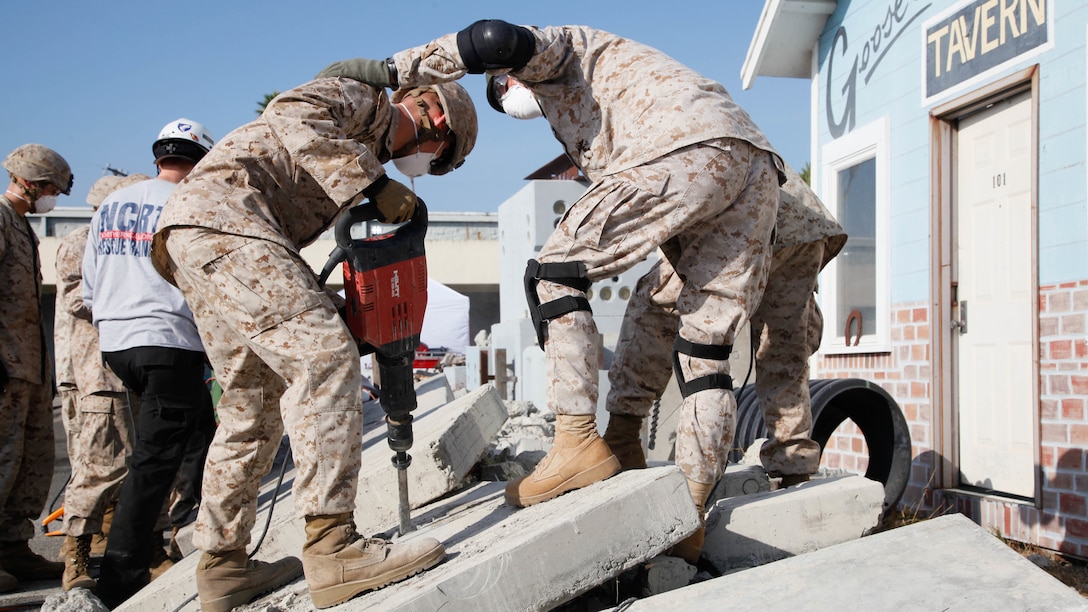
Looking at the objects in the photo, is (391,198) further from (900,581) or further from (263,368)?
(900,581)

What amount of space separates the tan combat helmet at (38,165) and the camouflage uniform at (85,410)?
0.36 m

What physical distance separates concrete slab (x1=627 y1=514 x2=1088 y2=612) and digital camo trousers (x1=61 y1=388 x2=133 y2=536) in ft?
10.4

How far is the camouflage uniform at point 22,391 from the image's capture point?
4.85 meters

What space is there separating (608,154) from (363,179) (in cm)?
91

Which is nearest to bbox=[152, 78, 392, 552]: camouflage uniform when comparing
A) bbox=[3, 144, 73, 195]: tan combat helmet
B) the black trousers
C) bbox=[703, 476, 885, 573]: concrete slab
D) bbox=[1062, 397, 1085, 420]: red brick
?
the black trousers

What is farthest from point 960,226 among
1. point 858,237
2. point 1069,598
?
point 1069,598

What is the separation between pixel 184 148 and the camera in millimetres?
4273

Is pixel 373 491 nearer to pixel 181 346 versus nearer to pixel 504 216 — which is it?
pixel 181 346

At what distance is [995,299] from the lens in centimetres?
578

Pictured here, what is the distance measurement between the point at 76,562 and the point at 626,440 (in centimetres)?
275

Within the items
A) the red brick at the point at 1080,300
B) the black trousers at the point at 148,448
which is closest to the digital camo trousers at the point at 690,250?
the black trousers at the point at 148,448

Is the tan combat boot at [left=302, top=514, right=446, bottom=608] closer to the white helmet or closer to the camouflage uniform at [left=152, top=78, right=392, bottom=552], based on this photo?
the camouflage uniform at [left=152, top=78, right=392, bottom=552]

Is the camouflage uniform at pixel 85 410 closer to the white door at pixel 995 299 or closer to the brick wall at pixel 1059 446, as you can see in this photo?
the brick wall at pixel 1059 446

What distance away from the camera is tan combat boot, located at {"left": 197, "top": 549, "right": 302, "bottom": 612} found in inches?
121
